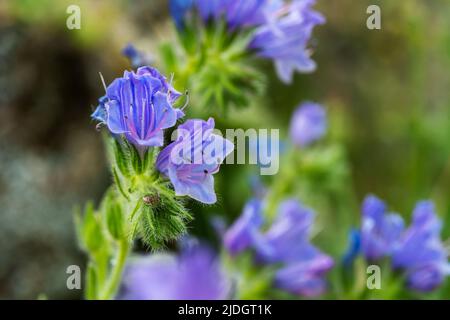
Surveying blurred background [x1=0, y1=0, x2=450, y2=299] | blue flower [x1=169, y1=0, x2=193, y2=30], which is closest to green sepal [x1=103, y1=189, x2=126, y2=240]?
blue flower [x1=169, y1=0, x2=193, y2=30]

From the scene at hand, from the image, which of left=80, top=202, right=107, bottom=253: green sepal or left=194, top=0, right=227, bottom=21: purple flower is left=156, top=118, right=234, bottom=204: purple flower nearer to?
left=80, top=202, right=107, bottom=253: green sepal

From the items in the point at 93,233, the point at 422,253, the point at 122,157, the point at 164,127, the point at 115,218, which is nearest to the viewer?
the point at 164,127

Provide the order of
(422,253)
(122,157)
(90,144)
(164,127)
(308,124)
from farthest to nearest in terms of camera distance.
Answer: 1. (90,144)
2. (308,124)
3. (422,253)
4. (122,157)
5. (164,127)

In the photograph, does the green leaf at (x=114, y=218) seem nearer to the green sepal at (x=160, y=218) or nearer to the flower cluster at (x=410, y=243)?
the green sepal at (x=160, y=218)

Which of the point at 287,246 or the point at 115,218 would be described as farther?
the point at 287,246

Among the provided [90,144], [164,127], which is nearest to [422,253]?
[164,127]

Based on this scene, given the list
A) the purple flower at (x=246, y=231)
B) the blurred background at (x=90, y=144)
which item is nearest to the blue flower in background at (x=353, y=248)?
the purple flower at (x=246, y=231)

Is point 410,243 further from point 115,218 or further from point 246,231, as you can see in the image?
point 115,218
